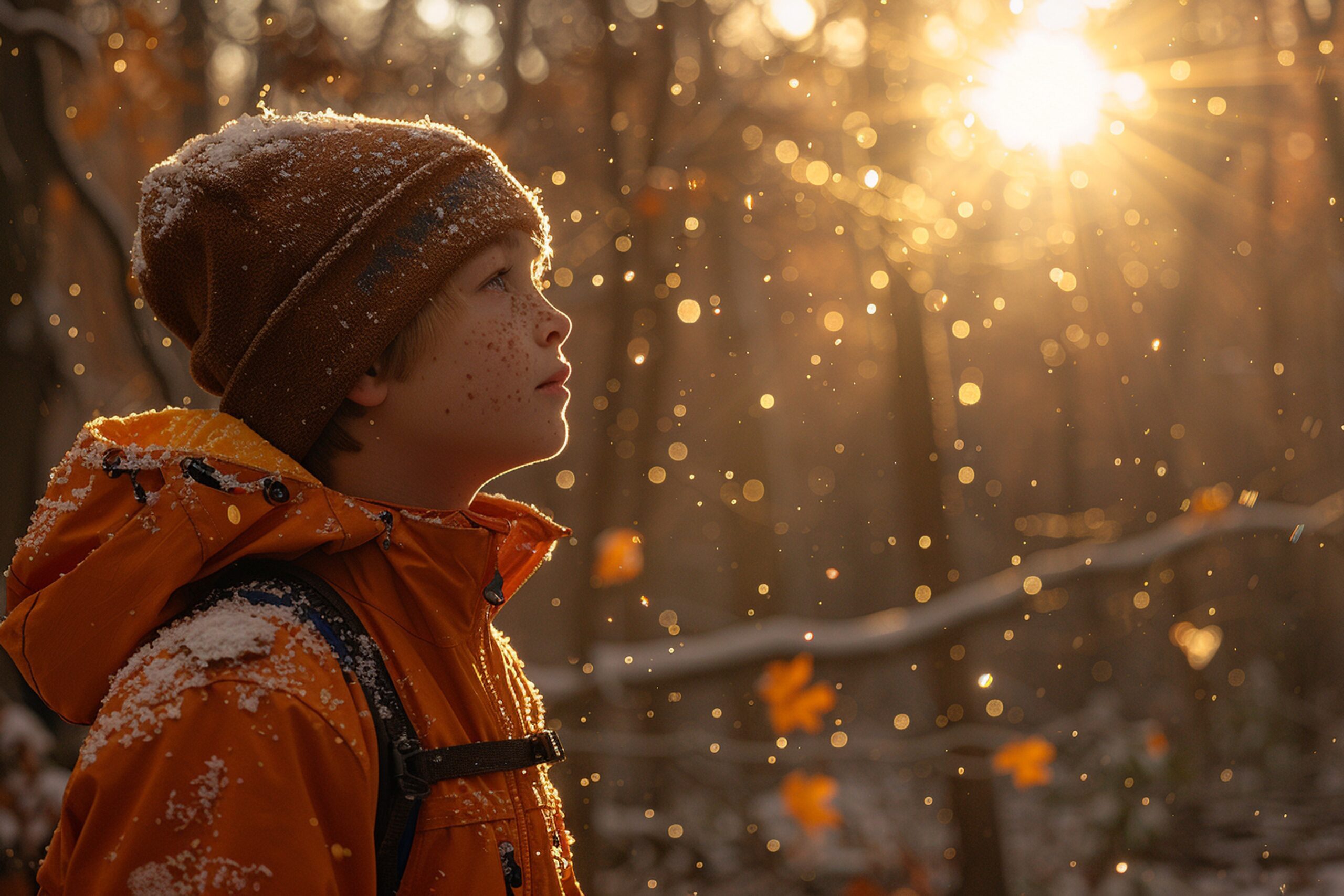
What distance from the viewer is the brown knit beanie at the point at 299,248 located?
1.24 metres

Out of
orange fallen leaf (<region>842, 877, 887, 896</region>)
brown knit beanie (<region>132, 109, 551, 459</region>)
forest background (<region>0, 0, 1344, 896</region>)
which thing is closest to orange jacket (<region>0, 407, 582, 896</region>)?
brown knit beanie (<region>132, 109, 551, 459</region>)

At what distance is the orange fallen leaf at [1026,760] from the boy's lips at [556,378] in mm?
4590

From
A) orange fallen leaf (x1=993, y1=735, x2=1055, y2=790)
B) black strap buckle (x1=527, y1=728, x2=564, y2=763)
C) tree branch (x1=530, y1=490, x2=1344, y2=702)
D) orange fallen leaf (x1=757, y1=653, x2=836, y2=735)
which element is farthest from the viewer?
orange fallen leaf (x1=993, y1=735, x2=1055, y2=790)

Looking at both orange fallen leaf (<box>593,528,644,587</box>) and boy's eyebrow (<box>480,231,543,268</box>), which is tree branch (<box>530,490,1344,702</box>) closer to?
orange fallen leaf (<box>593,528,644,587</box>)

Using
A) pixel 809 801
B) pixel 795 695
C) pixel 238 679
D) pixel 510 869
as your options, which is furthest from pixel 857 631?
pixel 238 679

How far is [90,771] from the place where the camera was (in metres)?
0.93

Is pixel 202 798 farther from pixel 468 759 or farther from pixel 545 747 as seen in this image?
pixel 545 747

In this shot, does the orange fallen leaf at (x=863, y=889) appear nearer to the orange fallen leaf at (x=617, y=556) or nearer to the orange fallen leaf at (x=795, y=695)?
the orange fallen leaf at (x=795, y=695)

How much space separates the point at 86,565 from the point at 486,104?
4.10 meters

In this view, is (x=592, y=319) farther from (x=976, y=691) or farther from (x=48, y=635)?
(x=48, y=635)

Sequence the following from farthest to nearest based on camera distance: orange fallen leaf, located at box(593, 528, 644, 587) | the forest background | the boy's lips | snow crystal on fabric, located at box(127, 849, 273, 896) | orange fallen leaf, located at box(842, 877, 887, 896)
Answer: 1. orange fallen leaf, located at box(842, 877, 887, 896)
2. orange fallen leaf, located at box(593, 528, 644, 587)
3. the forest background
4. the boy's lips
5. snow crystal on fabric, located at box(127, 849, 273, 896)

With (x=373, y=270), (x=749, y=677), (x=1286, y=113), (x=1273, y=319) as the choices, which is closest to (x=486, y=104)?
(x=749, y=677)

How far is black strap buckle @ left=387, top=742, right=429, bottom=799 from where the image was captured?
1.05m

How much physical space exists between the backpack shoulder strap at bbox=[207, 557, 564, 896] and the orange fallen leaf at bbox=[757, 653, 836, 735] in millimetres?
3750
